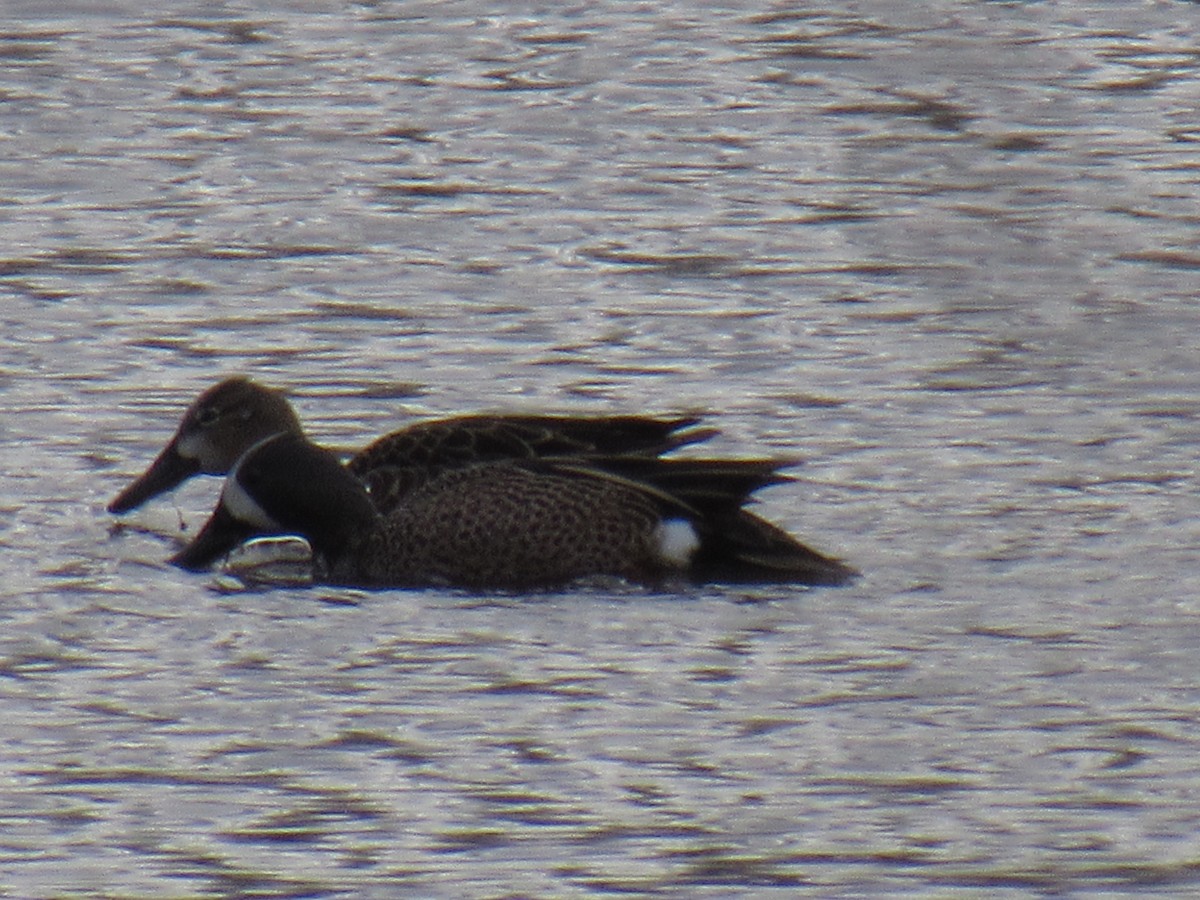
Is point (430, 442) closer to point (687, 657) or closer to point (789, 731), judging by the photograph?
point (687, 657)

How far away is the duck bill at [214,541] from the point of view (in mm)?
9781

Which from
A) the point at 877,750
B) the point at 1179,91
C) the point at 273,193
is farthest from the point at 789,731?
the point at 1179,91

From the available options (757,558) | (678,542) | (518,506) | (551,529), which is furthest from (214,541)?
(757,558)

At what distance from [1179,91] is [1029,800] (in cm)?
950

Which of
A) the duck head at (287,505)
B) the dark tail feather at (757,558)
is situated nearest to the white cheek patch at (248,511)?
the duck head at (287,505)

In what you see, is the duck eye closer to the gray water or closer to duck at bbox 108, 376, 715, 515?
duck at bbox 108, 376, 715, 515

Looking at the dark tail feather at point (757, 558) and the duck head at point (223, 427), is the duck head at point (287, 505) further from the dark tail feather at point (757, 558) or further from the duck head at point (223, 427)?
the dark tail feather at point (757, 558)

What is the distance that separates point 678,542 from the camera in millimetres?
9516

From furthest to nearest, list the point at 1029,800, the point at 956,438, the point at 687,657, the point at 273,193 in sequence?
the point at 273,193 < the point at 956,438 < the point at 687,657 < the point at 1029,800

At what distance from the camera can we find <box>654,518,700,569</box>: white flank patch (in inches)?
374

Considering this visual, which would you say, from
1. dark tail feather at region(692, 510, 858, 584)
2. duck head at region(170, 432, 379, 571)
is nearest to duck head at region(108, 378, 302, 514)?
duck head at region(170, 432, 379, 571)

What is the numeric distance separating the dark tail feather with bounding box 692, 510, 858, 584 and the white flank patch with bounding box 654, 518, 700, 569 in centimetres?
3

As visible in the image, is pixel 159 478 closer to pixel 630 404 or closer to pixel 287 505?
pixel 287 505

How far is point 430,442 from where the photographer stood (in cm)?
984
